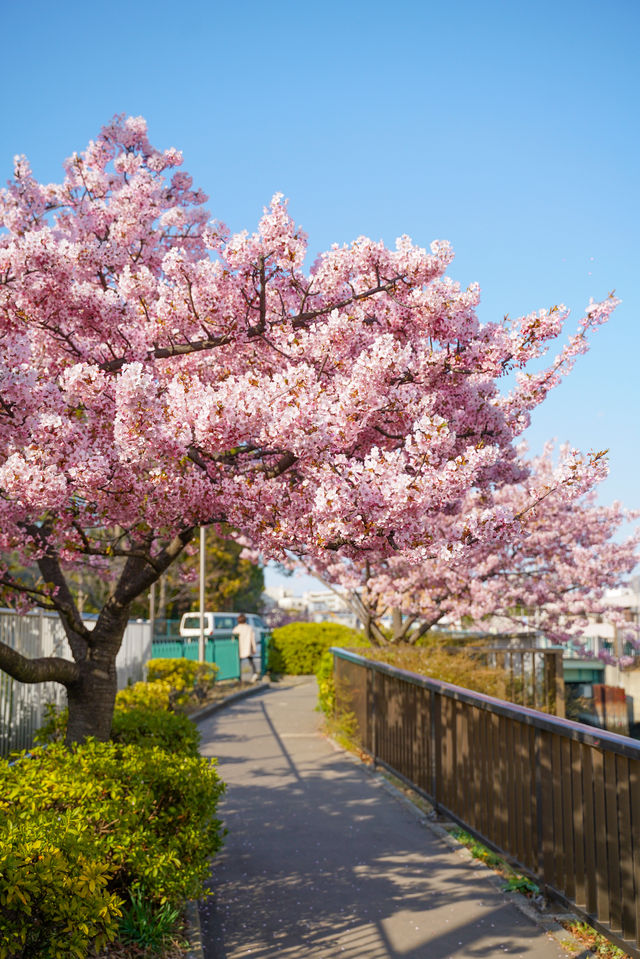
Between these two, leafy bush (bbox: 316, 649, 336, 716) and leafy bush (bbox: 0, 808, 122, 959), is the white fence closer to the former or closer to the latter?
leafy bush (bbox: 0, 808, 122, 959)

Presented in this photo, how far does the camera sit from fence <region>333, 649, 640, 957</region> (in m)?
4.68

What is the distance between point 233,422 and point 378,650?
8.71m

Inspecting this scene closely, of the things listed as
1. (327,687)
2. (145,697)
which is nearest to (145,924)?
→ (145,697)

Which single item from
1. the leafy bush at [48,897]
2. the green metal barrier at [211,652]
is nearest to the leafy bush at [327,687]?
the green metal barrier at [211,652]

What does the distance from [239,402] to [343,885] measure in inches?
144

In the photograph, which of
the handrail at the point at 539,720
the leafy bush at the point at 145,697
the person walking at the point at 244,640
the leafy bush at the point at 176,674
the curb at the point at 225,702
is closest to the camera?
→ the handrail at the point at 539,720

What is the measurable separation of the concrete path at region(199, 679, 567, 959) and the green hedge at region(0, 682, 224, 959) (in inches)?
23.5

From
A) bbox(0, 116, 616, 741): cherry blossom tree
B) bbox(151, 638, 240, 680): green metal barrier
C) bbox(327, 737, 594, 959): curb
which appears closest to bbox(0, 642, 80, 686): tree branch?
bbox(0, 116, 616, 741): cherry blossom tree

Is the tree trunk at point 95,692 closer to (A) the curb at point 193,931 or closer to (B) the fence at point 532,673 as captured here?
(A) the curb at point 193,931

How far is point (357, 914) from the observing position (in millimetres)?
5793

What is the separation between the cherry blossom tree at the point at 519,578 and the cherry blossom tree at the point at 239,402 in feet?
27.8

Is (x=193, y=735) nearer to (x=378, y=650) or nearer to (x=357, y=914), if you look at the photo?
(x=357, y=914)

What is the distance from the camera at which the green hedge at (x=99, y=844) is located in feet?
11.1

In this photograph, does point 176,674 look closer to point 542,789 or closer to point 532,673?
point 532,673
